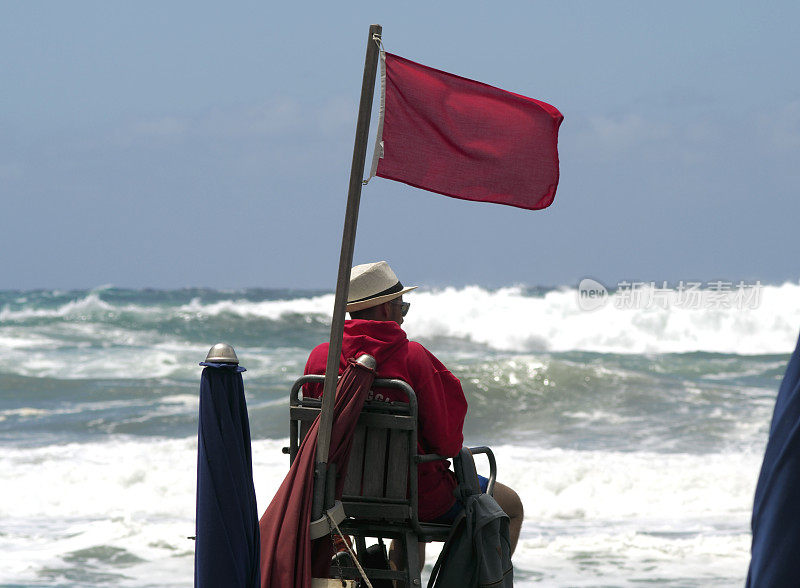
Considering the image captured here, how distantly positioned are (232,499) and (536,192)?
4.54ft

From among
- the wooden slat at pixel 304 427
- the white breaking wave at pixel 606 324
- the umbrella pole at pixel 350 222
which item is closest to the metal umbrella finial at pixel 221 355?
the umbrella pole at pixel 350 222

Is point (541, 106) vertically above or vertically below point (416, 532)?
above

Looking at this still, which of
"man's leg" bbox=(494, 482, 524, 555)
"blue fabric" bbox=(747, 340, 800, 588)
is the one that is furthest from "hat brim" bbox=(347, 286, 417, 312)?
"blue fabric" bbox=(747, 340, 800, 588)

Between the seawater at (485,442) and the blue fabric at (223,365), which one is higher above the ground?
the blue fabric at (223,365)

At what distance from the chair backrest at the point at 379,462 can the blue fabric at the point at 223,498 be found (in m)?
0.35

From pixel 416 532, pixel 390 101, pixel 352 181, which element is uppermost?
pixel 390 101

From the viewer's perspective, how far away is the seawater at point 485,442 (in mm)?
6277

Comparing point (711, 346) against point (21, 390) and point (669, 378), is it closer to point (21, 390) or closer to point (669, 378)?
point (669, 378)

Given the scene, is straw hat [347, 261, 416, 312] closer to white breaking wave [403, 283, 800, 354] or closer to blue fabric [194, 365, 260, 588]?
blue fabric [194, 365, 260, 588]

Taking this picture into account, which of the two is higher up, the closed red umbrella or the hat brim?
the hat brim

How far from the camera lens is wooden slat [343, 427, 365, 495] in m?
3.51

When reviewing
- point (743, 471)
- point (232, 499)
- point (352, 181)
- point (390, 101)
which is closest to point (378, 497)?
point (232, 499)

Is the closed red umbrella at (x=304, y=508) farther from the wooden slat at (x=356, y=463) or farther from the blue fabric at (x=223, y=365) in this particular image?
the blue fabric at (x=223, y=365)

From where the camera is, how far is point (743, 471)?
893cm
